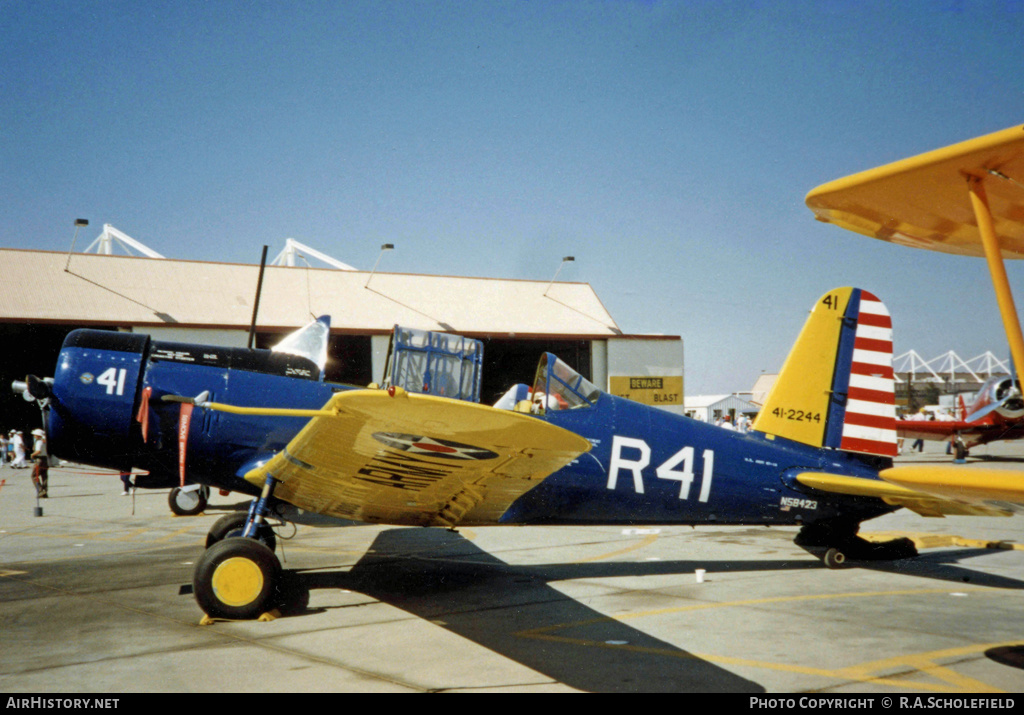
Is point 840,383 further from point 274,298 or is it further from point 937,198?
point 274,298

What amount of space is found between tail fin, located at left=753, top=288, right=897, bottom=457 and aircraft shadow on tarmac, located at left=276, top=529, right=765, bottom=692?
62.4 inches

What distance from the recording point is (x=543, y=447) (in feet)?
12.2

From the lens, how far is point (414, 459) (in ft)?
14.9

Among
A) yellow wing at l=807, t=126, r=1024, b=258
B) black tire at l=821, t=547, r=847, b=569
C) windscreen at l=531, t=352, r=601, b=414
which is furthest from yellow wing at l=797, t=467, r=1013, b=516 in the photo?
windscreen at l=531, t=352, r=601, b=414

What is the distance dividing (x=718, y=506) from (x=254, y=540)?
4.37 metres

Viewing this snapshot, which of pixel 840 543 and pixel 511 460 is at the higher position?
pixel 511 460

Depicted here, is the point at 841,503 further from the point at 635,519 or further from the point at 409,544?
the point at 409,544

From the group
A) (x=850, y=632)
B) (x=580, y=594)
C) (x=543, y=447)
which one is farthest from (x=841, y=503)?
(x=543, y=447)

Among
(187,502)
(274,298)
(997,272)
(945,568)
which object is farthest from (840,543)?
(274,298)

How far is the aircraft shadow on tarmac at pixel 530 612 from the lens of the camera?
3.99 m

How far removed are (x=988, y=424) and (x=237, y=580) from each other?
97.3 feet

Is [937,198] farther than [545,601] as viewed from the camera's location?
No

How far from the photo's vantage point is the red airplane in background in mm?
26484

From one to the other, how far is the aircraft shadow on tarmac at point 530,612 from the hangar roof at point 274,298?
49.5 feet
